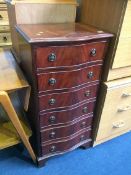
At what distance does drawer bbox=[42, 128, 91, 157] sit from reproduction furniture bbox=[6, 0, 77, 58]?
840 millimetres

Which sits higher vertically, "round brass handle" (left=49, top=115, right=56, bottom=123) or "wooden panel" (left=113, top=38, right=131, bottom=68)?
"wooden panel" (left=113, top=38, right=131, bottom=68)

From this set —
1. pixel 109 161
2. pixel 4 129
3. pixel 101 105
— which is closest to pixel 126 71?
pixel 101 105

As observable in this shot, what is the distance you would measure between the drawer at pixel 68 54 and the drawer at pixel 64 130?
468 mm

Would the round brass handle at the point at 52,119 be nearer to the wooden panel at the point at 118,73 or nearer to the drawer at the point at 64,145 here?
the drawer at the point at 64,145

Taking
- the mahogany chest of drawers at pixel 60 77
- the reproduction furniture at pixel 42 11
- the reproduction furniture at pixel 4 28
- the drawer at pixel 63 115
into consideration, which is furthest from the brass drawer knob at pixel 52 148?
the reproduction furniture at pixel 4 28

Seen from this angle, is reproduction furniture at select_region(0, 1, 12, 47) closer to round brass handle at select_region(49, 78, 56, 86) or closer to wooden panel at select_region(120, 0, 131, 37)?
round brass handle at select_region(49, 78, 56, 86)

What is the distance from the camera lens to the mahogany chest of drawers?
3.10ft

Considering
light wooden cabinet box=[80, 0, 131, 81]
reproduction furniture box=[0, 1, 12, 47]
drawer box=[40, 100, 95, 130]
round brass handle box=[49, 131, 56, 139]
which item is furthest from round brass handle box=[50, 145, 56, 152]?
reproduction furniture box=[0, 1, 12, 47]

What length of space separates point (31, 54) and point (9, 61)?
38 centimetres

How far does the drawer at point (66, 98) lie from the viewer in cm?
109

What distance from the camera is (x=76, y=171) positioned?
1.38 metres

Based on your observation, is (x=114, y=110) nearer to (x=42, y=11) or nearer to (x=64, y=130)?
(x=64, y=130)

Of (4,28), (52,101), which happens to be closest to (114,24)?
(52,101)

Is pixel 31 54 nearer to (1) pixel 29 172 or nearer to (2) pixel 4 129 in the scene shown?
(2) pixel 4 129
